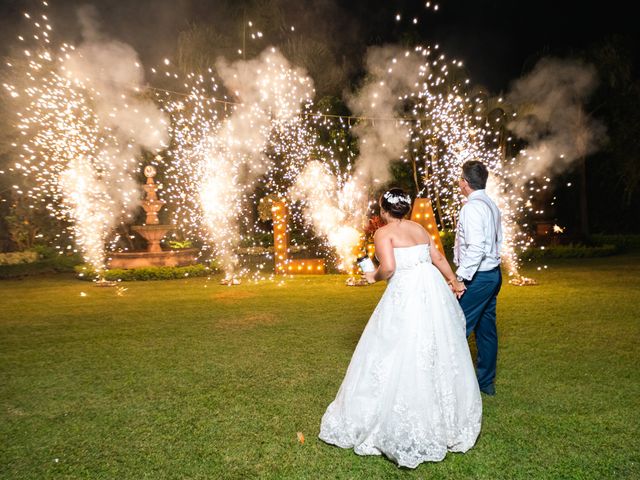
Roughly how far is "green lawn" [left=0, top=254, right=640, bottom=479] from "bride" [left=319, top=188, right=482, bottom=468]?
5.3 inches

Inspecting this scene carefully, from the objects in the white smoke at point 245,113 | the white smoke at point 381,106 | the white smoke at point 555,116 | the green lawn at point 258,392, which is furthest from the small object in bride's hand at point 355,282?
the white smoke at point 555,116

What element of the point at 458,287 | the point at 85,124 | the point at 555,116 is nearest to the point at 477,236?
the point at 458,287

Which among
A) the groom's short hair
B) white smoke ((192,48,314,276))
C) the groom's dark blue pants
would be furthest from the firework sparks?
the groom's dark blue pants

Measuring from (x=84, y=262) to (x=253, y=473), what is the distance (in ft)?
56.8

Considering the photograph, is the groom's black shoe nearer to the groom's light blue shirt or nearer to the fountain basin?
the groom's light blue shirt

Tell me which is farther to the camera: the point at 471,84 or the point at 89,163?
the point at 471,84

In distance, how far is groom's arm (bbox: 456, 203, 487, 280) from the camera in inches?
165

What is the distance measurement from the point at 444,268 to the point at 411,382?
107 cm

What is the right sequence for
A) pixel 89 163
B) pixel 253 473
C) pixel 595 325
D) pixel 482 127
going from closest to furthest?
pixel 253 473 → pixel 595 325 → pixel 89 163 → pixel 482 127

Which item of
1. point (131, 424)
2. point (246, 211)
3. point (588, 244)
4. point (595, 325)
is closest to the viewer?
point (131, 424)

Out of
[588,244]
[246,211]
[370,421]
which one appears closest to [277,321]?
[370,421]

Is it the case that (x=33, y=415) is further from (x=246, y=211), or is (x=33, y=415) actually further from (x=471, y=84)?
(x=246, y=211)

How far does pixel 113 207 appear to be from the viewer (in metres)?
20.8

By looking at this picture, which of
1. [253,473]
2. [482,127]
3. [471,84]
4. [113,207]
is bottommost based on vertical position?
[253,473]
